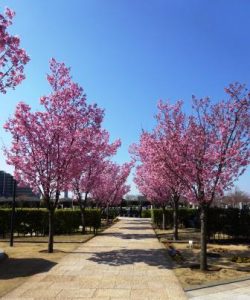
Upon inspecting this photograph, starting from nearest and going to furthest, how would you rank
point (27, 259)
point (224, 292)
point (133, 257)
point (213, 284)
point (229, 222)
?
point (224, 292)
point (213, 284)
point (27, 259)
point (133, 257)
point (229, 222)

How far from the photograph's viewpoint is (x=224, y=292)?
965 cm

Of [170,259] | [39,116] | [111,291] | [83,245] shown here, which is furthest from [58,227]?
[111,291]

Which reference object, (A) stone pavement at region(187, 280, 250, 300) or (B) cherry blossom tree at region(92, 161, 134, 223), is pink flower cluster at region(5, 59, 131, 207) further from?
(B) cherry blossom tree at region(92, 161, 134, 223)

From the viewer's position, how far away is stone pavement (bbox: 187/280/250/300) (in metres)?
9.16

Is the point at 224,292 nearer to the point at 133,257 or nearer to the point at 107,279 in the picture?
the point at 107,279

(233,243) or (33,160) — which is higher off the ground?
(33,160)

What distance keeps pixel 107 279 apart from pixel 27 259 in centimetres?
426

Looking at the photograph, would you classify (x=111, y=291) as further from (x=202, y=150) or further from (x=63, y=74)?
(x=63, y=74)

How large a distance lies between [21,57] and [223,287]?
693 centimetres

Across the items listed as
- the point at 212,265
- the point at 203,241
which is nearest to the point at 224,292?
the point at 203,241

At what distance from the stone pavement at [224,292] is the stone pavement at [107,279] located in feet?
1.13

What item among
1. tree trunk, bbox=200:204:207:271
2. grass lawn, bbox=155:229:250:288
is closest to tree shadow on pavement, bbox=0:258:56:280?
grass lawn, bbox=155:229:250:288

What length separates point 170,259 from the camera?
1473 cm

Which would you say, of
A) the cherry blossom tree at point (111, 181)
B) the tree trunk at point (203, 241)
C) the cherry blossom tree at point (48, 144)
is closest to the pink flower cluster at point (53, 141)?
the cherry blossom tree at point (48, 144)
